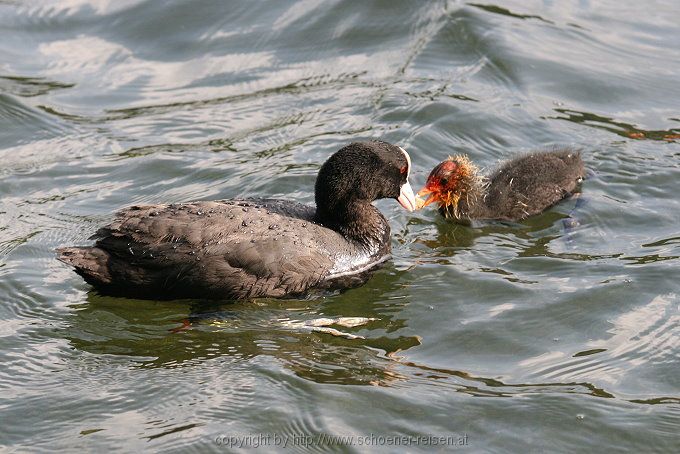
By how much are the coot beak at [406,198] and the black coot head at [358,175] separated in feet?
0.42

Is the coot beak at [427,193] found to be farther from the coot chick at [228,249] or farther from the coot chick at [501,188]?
the coot chick at [228,249]

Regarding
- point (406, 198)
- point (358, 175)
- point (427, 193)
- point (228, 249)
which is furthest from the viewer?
point (427, 193)

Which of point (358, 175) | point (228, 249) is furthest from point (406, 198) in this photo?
point (228, 249)

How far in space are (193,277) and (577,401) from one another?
2433 mm

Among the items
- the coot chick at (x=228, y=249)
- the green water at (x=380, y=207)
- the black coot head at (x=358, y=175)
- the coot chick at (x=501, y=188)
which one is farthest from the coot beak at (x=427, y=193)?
the coot chick at (x=228, y=249)

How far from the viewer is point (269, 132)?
32.5 ft

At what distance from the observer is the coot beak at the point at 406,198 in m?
7.86

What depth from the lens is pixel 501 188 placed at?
8469 mm

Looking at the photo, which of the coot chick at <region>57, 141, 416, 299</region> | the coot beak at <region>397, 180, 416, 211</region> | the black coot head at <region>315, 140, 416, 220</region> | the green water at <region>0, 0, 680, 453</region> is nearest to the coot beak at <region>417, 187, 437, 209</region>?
the green water at <region>0, 0, 680, 453</region>

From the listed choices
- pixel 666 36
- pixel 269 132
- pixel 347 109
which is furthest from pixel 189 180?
pixel 666 36

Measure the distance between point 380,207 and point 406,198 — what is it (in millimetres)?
909

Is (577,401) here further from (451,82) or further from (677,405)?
(451,82)

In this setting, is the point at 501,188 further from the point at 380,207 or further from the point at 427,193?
the point at 380,207

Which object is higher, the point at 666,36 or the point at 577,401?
the point at 666,36
